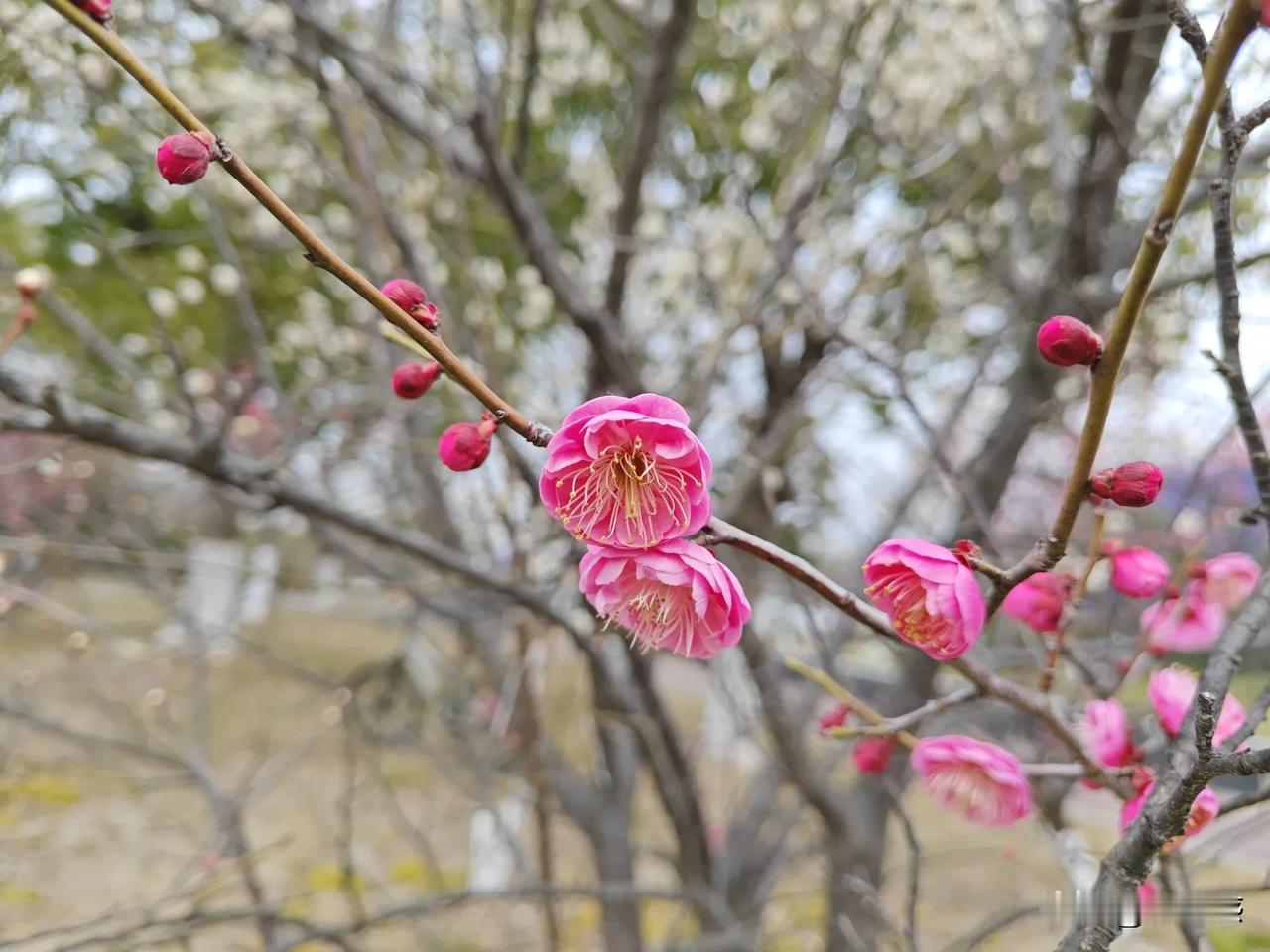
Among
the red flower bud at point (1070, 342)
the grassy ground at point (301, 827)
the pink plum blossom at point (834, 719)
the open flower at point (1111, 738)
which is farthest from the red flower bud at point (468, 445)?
the grassy ground at point (301, 827)

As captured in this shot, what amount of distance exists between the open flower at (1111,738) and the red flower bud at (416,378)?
0.53 metres

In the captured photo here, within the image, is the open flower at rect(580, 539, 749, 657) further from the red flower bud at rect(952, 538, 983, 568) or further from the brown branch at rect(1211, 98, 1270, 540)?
the brown branch at rect(1211, 98, 1270, 540)

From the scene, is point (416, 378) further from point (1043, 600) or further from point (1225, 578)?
point (1225, 578)

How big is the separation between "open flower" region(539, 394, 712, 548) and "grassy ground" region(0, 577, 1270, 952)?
1.04 metres

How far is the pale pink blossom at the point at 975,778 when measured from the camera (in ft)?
2.07

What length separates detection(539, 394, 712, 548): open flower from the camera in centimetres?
44

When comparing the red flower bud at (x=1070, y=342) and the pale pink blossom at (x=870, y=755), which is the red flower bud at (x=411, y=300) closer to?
the red flower bud at (x=1070, y=342)

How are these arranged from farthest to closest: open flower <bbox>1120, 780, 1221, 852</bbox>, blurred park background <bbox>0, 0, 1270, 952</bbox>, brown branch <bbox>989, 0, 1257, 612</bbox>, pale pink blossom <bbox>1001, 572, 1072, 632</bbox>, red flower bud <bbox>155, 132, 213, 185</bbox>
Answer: blurred park background <bbox>0, 0, 1270, 952</bbox>, pale pink blossom <bbox>1001, 572, 1072, 632</bbox>, open flower <bbox>1120, 780, 1221, 852</bbox>, red flower bud <bbox>155, 132, 213, 185</bbox>, brown branch <bbox>989, 0, 1257, 612</bbox>

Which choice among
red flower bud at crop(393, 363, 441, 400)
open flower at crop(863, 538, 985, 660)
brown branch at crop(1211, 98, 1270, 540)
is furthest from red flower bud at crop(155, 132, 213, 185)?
brown branch at crop(1211, 98, 1270, 540)

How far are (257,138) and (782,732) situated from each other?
2828 millimetres

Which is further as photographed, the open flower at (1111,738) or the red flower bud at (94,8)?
the open flower at (1111,738)

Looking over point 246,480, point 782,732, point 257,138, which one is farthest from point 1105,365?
point 257,138

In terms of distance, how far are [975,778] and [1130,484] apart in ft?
1.16

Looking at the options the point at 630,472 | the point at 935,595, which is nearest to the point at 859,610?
the point at 935,595
